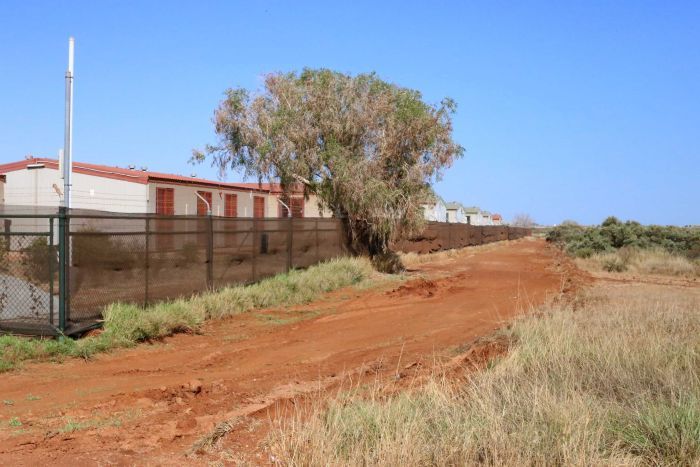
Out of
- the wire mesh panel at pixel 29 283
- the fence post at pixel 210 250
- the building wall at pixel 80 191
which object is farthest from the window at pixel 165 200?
the wire mesh panel at pixel 29 283

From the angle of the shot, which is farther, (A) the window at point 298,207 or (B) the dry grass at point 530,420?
(A) the window at point 298,207

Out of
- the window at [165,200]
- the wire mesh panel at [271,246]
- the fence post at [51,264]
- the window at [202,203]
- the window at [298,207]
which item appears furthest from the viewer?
the window at [298,207]

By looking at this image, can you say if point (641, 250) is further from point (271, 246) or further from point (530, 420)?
point (530, 420)

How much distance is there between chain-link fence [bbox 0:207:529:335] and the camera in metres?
10.6

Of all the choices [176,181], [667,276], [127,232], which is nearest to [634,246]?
[667,276]

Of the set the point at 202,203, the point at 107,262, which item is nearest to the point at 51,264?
the point at 107,262

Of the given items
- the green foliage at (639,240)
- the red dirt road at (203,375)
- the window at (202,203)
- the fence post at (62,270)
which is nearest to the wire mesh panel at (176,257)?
the red dirt road at (203,375)

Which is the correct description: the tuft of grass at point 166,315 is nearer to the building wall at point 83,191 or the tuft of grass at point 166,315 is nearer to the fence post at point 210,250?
the fence post at point 210,250

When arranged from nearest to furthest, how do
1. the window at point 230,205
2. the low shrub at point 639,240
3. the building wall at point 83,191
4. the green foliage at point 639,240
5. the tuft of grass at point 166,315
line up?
the tuft of grass at point 166,315 → the building wall at point 83,191 → the window at point 230,205 → the low shrub at point 639,240 → the green foliage at point 639,240

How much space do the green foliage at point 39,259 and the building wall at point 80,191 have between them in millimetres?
17379

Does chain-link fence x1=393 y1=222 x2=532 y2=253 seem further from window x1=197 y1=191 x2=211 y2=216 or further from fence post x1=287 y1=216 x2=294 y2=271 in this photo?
window x1=197 y1=191 x2=211 y2=216

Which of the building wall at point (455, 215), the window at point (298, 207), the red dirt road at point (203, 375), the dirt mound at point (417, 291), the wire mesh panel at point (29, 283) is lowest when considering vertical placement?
the red dirt road at point (203, 375)

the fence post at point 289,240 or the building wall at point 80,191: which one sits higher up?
the building wall at point 80,191

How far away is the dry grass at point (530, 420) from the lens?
15.5 ft
